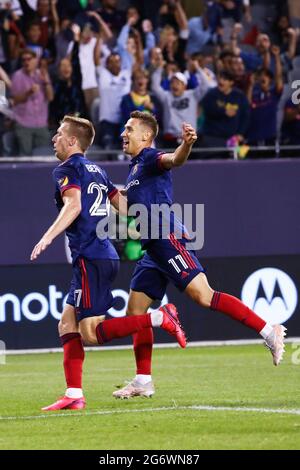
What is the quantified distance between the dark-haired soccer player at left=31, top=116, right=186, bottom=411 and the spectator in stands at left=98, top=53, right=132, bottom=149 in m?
6.69

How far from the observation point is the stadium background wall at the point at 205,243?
1474 centimetres

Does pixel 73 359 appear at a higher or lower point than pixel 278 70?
lower

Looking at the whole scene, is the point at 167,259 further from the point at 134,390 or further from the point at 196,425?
the point at 196,425

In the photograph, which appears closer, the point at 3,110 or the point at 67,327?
the point at 67,327

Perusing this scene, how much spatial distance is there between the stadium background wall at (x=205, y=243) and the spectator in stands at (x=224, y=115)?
852 mm

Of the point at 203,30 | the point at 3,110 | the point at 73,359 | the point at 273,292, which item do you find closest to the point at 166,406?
the point at 73,359

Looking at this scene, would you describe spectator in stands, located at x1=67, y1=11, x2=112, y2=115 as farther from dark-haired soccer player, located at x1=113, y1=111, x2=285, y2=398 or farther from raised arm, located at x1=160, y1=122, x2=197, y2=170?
raised arm, located at x1=160, y1=122, x2=197, y2=170

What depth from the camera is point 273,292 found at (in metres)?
15.2

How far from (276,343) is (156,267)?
120cm

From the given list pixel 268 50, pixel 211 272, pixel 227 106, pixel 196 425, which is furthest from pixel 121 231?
pixel 196 425

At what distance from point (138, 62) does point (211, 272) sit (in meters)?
3.57

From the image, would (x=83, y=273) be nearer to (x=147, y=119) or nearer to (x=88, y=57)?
(x=147, y=119)

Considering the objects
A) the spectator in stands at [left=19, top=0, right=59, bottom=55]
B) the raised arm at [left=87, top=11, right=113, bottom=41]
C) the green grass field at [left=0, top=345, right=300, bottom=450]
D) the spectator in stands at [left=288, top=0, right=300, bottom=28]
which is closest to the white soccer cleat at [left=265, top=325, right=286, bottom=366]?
the green grass field at [left=0, top=345, right=300, bottom=450]

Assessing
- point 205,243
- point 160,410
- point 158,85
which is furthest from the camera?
point 158,85
